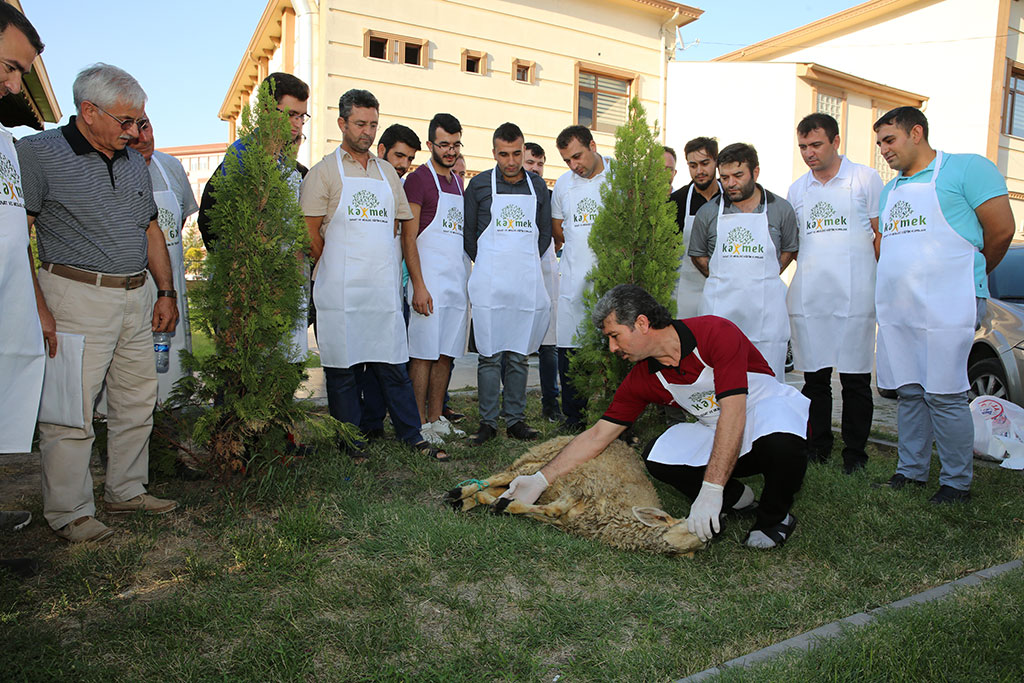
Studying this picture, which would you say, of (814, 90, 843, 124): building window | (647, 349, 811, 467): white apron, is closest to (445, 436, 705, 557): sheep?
(647, 349, 811, 467): white apron

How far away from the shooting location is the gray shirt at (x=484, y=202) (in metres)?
5.82

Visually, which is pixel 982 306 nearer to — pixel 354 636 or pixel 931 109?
pixel 354 636

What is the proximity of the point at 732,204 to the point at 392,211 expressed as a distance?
251 cm

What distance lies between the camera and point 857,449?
5207mm

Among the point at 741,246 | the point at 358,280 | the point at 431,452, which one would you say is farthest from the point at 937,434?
the point at 358,280

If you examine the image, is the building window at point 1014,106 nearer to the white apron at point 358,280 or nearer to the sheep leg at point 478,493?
the white apron at point 358,280

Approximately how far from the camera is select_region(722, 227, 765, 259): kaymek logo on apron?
17.6 feet

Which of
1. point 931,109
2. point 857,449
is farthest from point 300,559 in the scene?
point 931,109

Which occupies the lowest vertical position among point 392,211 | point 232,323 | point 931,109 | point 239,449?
point 239,449

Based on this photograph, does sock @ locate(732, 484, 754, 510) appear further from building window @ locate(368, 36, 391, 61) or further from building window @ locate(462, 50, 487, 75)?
building window @ locate(462, 50, 487, 75)

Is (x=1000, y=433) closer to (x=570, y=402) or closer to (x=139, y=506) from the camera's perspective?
(x=570, y=402)

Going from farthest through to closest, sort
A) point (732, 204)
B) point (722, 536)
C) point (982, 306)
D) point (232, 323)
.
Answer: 1. point (732, 204)
2. point (982, 306)
3. point (232, 323)
4. point (722, 536)

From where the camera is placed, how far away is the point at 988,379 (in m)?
6.74

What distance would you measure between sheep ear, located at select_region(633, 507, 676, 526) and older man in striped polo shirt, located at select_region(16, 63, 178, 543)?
267 centimetres
